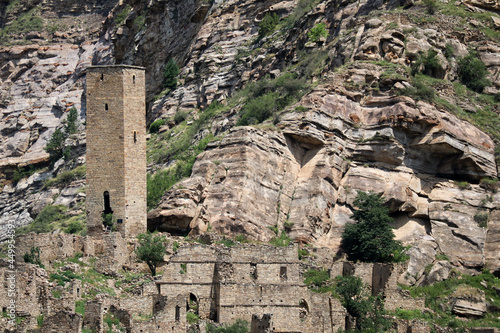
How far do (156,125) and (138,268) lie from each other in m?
36.8

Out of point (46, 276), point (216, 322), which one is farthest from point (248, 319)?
point (46, 276)

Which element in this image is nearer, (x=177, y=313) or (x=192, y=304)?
(x=177, y=313)

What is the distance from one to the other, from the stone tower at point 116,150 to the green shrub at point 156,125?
2941cm

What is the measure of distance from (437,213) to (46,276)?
26.8m

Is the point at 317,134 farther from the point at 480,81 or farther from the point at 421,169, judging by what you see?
the point at 480,81

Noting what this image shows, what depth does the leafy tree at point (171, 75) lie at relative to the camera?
99.9 meters

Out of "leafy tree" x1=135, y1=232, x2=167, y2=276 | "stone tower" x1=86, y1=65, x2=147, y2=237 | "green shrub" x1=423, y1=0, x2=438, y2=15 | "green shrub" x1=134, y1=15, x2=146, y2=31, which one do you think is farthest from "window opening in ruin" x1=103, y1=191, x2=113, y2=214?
"green shrub" x1=134, y1=15, x2=146, y2=31

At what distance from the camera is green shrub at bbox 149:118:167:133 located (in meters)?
94.1

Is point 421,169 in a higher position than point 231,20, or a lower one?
lower

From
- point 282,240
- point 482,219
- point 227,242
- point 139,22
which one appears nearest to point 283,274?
point 227,242

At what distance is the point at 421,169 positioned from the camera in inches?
2795

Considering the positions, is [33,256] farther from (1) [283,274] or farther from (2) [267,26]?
(2) [267,26]

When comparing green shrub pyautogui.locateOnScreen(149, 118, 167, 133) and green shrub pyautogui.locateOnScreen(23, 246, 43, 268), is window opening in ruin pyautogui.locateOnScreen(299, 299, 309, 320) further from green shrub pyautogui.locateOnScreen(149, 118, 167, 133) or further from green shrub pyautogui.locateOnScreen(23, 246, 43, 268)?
green shrub pyautogui.locateOnScreen(149, 118, 167, 133)

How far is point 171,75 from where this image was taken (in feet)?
330
